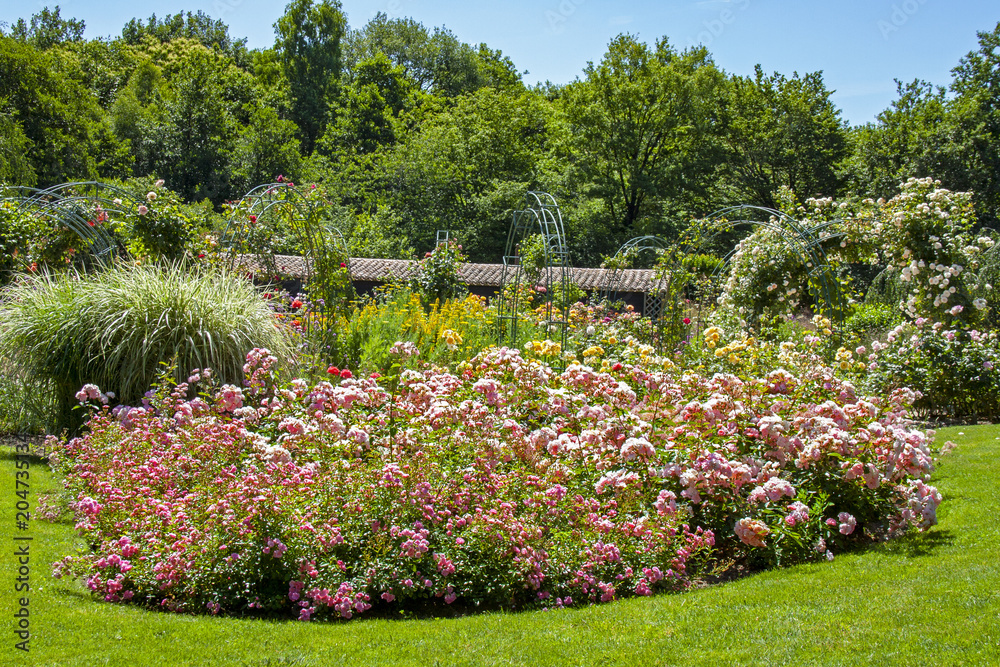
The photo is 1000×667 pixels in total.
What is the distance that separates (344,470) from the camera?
3936mm

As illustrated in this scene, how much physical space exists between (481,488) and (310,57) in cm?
4028

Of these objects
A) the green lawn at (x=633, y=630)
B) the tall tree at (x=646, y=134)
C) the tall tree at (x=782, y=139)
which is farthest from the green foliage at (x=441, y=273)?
the tall tree at (x=782, y=139)

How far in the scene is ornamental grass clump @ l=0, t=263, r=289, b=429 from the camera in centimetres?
584

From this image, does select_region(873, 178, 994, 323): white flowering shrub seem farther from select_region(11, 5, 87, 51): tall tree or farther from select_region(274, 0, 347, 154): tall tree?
select_region(11, 5, 87, 51): tall tree

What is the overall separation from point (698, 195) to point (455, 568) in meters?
26.3

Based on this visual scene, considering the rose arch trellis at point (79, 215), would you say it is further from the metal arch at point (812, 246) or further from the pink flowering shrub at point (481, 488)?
the metal arch at point (812, 246)

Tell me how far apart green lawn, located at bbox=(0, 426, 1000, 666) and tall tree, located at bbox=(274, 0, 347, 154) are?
123 feet

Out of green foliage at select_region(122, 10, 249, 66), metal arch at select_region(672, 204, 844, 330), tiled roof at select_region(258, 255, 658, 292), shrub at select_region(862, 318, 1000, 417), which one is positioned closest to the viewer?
shrub at select_region(862, 318, 1000, 417)

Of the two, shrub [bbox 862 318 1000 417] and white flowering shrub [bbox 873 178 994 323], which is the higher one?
white flowering shrub [bbox 873 178 994 323]

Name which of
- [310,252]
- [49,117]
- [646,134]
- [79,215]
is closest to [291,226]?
[310,252]

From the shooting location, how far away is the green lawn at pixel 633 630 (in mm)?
2842

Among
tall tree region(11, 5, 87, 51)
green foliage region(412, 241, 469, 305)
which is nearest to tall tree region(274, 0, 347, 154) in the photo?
tall tree region(11, 5, 87, 51)

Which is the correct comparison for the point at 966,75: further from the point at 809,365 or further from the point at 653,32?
the point at 809,365

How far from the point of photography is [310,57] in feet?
130
